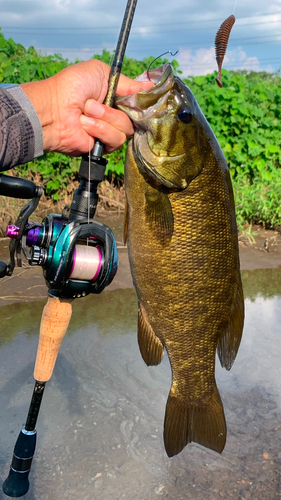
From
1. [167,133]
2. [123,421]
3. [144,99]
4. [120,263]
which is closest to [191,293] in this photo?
[167,133]

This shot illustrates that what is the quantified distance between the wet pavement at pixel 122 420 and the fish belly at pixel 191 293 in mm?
724

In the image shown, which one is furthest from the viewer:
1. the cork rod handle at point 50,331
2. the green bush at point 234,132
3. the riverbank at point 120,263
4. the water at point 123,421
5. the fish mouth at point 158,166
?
the green bush at point 234,132

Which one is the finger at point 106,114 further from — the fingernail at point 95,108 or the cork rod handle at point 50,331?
the cork rod handle at point 50,331

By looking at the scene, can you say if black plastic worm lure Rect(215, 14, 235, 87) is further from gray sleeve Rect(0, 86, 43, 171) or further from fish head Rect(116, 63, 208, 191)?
gray sleeve Rect(0, 86, 43, 171)

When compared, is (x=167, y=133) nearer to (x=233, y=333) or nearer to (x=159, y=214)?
(x=159, y=214)

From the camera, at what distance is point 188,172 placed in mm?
1652

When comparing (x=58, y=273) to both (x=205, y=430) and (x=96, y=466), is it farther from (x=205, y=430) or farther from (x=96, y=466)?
(x=96, y=466)

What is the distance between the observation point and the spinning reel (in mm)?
1858

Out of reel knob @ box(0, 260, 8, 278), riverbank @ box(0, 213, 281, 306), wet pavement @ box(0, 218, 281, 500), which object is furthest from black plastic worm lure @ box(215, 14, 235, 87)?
riverbank @ box(0, 213, 281, 306)

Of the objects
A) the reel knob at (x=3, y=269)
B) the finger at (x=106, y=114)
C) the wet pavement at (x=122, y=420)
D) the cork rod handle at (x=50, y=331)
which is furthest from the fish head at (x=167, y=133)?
the wet pavement at (x=122, y=420)

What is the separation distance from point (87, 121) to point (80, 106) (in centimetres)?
10

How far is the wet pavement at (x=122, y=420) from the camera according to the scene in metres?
2.50

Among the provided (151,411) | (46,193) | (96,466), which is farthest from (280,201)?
(96,466)

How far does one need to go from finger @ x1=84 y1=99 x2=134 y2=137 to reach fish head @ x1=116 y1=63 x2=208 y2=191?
16cm
